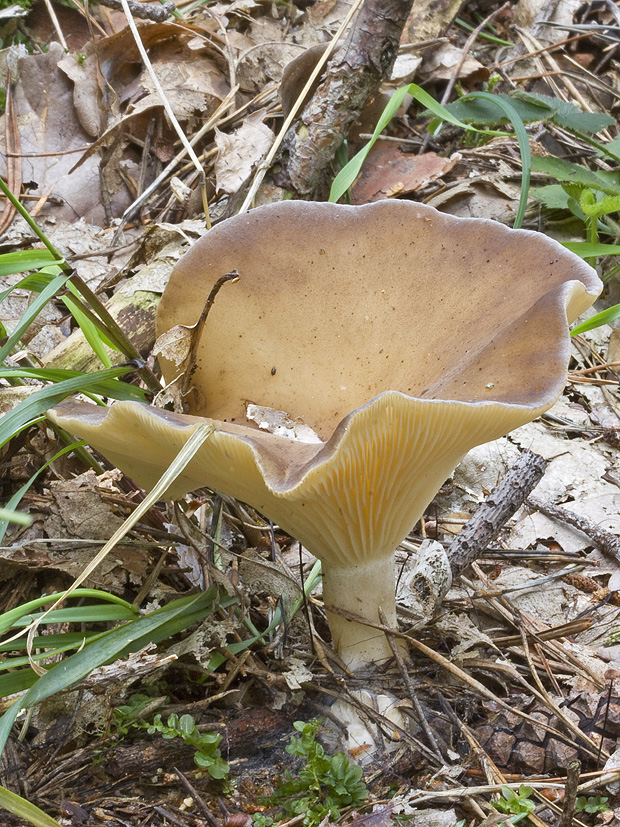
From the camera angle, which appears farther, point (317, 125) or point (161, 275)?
point (317, 125)

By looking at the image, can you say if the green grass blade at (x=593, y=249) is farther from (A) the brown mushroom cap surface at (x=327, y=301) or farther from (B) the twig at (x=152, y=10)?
(B) the twig at (x=152, y=10)

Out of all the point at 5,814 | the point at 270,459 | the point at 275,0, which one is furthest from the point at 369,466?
the point at 275,0

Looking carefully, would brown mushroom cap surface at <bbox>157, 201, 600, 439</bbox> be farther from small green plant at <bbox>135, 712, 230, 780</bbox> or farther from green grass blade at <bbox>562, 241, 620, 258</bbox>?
green grass blade at <bbox>562, 241, 620, 258</bbox>

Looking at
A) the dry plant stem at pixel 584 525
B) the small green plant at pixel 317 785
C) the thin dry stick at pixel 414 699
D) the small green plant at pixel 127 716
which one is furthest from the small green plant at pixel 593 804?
the small green plant at pixel 127 716

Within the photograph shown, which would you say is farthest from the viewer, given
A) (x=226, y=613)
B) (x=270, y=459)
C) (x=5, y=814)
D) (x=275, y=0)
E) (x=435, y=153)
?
(x=275, y=0)

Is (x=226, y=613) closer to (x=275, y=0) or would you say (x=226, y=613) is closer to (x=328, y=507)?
(x=328, y=507)

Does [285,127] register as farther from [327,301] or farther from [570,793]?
[570,793]

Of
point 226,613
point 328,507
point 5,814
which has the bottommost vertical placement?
point 226,613

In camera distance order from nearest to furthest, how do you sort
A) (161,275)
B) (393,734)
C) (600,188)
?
(393,734) < (161,275) < (600,188)
